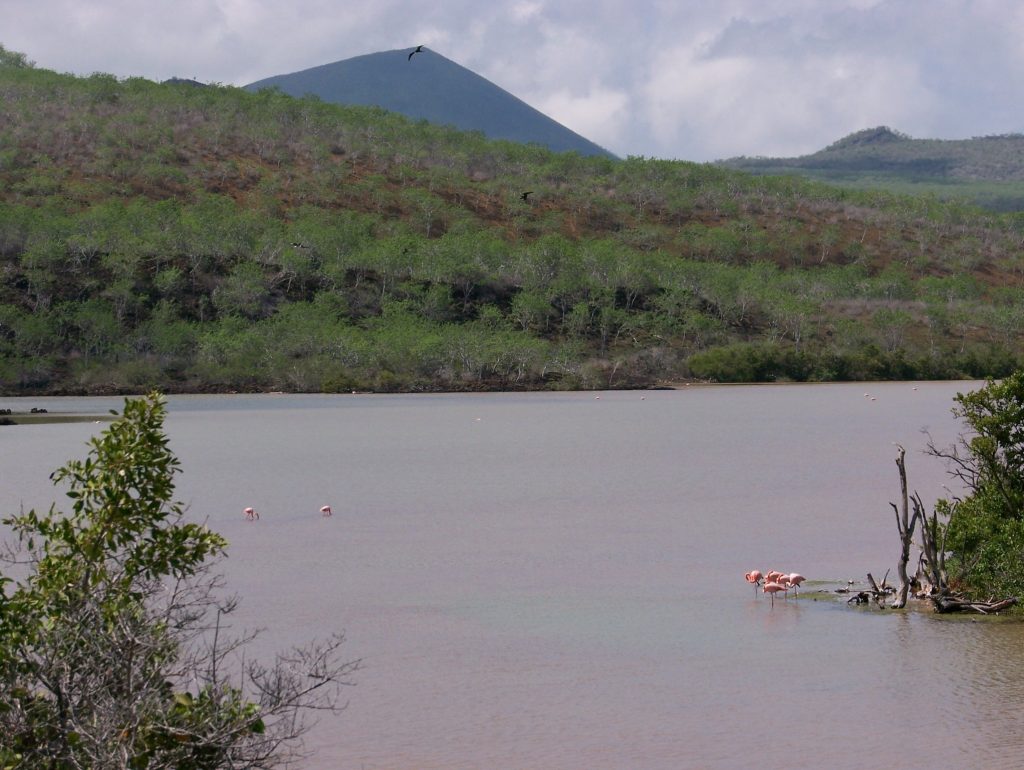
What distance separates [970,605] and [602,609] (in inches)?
163

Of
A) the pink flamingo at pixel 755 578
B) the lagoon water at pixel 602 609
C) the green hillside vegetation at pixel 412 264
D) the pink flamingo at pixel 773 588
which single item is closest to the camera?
the lagoon water at pixel 602 609

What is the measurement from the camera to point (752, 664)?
1299 centimetres

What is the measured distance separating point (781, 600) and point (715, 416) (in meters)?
39.8

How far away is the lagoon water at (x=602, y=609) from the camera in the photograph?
1079 cm

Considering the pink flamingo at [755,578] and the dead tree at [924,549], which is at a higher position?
the dead tree at [924,549]

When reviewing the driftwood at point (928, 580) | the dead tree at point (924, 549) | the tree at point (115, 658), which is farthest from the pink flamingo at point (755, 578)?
the tree at point (115, 658)

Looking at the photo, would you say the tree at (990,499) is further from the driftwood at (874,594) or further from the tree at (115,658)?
the tree at (115,658)

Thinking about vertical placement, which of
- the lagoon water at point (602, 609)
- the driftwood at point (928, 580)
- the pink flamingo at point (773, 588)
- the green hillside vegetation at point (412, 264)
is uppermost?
the green hillside vegetation at point (412, 264)

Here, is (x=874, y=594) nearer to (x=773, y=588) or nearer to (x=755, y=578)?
(x=773, y=588)

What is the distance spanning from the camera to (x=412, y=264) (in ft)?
320

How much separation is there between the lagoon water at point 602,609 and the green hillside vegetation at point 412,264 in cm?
4242

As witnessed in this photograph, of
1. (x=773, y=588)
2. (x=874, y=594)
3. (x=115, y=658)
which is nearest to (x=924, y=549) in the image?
(x=874, y=594)

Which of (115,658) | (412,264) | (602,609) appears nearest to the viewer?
(115,658)

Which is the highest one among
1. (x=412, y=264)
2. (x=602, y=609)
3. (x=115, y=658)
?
(x=412, y=264)
